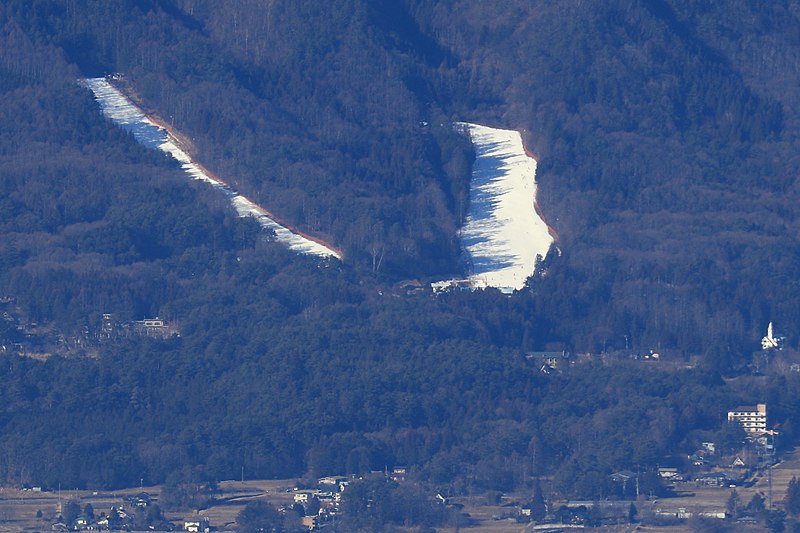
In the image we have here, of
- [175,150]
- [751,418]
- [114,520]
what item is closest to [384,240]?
[175,150]

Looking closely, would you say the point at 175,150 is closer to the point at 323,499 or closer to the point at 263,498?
the point at 263,498

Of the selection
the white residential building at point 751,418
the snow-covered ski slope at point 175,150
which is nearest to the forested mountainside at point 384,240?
the white residential building at point 751,418

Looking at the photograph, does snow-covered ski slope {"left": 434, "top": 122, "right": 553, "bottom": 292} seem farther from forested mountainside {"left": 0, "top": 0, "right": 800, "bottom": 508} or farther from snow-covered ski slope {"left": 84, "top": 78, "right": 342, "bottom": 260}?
snow-covered ski slope {"left": 84, "top": 78, "right": 342, "bottom": 260}

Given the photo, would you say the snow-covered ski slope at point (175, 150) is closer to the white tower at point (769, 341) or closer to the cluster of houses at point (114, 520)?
the white tower at point (769, 341)

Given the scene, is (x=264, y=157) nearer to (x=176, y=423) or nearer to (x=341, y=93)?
(x=341, y=93)

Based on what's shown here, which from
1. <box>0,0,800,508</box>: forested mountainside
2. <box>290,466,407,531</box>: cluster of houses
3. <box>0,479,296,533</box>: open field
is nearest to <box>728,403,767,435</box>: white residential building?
<box>0,0,800,508</box>: forested mountainside

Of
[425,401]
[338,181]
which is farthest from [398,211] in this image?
[425,401]
